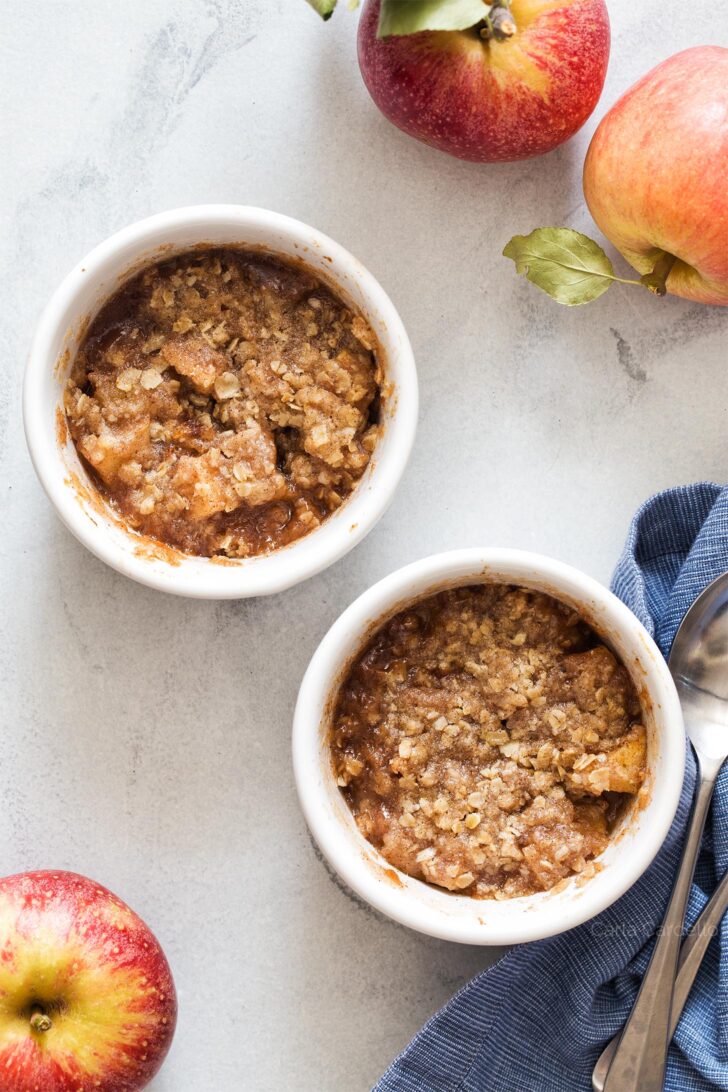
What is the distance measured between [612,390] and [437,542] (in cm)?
37

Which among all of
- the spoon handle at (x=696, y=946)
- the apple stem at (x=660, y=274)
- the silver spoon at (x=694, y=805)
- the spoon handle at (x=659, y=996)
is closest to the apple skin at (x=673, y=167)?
the apple stem at (x=660, y=274)

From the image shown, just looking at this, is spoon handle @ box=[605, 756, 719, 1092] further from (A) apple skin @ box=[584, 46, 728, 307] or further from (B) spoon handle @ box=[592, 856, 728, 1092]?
(A) apple skin @ box=[584, 46, 728, 307]

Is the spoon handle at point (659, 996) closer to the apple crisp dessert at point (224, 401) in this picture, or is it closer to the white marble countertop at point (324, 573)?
the white marble countertop at point (324, 573)

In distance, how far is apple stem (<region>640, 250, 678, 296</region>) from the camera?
5.77 feet

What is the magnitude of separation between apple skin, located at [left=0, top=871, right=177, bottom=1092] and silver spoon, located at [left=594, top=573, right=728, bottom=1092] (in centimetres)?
70

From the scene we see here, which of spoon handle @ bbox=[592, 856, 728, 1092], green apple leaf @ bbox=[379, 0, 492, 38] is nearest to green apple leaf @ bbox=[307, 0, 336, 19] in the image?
green apple leaf @ bbox=[379, 0, 492, 38]

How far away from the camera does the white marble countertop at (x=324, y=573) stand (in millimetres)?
1831

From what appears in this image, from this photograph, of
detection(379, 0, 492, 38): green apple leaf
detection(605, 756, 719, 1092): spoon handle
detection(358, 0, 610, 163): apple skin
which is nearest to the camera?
detection(379, 0, 492, 38): green apple leaf

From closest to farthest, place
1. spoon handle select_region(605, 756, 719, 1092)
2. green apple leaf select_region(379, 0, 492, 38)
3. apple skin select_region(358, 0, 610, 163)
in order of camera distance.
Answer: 1. green apple leaf select_region(379, 0, 492, 38)
2. apple skin select_region(358, 0, 610, 163)
3. spoon handle select_region(605, 756, 719, 1092)

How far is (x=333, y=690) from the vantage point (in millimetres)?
1693

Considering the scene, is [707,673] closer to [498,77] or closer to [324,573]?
[324,573]

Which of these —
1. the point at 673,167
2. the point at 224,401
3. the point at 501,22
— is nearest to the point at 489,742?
the point at 224,401

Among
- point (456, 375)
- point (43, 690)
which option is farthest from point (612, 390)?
point (43, 690)

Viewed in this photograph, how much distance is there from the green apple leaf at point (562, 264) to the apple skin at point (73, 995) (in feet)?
3.74
